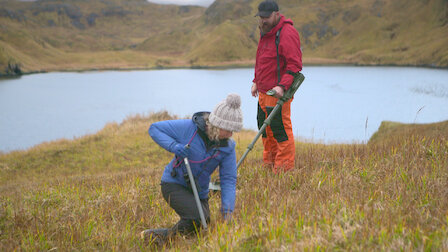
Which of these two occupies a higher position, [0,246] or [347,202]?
[347,202]

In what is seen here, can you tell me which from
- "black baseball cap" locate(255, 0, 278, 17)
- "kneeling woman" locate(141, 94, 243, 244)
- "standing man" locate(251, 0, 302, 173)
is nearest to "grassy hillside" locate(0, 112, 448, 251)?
"kneeling woman" locate(141, 94, 243, 244)

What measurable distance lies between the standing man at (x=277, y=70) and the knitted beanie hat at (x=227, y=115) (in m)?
1.66

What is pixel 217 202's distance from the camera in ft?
16.7

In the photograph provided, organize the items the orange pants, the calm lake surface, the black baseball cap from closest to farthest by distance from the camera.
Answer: the black baseball cap
the orange pants
the calm lake surface

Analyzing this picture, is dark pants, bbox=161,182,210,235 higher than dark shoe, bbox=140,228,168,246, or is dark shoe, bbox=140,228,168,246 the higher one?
dark pants, bbox=161,182,210,235

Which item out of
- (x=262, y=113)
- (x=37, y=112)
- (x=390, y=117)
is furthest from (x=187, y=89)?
(x=262, y=113)

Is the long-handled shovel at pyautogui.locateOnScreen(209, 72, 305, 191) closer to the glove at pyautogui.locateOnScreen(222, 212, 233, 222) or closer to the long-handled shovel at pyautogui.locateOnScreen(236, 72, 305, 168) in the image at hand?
the long-handled shovel at pyautogui.locateOnScreen(236, 72, 305, 168)

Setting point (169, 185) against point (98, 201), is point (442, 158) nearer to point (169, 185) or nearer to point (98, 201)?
point (169, 185)

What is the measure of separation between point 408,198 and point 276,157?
235 centimetres

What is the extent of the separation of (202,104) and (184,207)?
46057mm

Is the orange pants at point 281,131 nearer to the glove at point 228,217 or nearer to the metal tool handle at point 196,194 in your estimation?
the glove at point 228,217

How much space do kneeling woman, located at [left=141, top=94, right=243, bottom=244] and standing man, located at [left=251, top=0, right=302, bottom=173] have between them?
66.0 inches

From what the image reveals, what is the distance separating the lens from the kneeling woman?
364cm

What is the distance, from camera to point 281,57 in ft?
18.1
